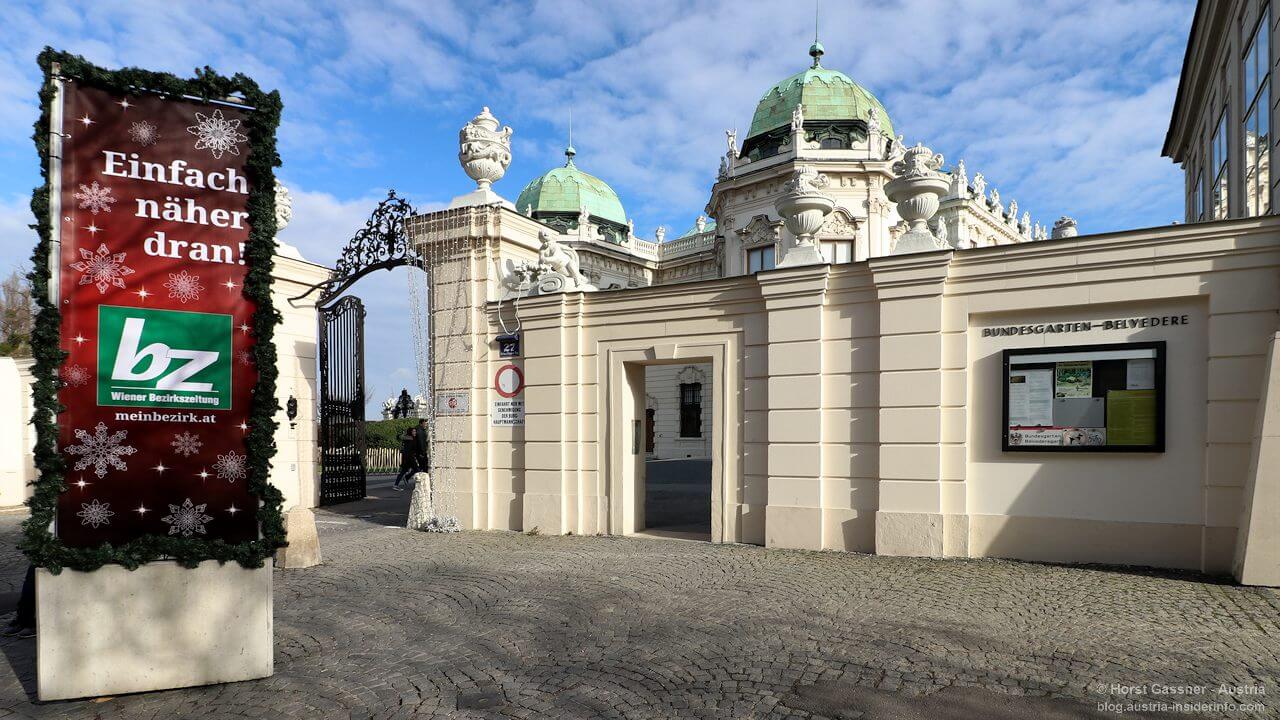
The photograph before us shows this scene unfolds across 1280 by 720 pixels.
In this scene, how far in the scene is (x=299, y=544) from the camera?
8203 millimetres

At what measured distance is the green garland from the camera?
443 centimetres

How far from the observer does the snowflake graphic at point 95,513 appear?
455cm

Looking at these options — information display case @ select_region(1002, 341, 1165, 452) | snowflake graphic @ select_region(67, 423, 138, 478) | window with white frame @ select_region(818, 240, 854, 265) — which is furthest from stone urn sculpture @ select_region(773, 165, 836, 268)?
window with white frame @ select_region(818, 240, 854, 265)

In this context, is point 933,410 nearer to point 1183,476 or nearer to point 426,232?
point 1183,476

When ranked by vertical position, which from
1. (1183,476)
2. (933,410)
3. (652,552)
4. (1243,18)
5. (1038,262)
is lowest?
(652,552)

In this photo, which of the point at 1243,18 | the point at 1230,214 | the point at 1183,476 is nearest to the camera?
the point at 1183,476

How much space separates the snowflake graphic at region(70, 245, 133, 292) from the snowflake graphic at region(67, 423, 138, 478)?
881mm

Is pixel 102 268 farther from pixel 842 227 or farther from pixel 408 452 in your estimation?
pixel 842 227

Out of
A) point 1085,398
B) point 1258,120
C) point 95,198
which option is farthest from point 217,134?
point 1258,120

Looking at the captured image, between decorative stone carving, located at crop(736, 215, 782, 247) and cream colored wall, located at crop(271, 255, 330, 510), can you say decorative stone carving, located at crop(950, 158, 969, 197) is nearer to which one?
decorative stone carving, located at crop(736, 215, 782, 247)

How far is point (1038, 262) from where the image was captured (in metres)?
8.10

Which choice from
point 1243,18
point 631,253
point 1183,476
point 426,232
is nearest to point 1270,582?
point 1183,476

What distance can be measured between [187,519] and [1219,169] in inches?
638

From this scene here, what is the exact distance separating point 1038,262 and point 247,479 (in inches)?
307
